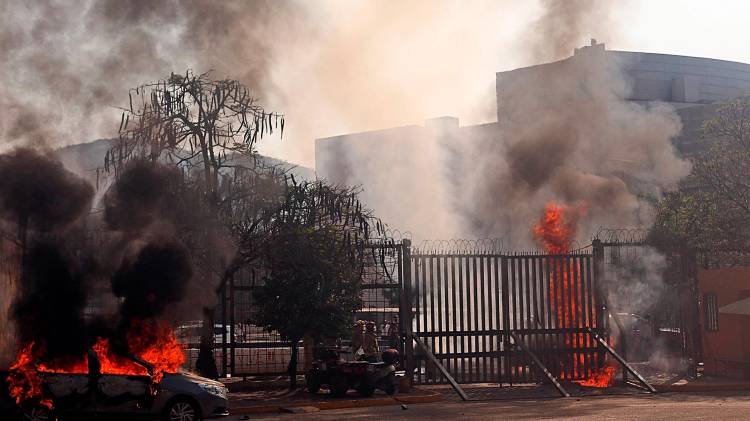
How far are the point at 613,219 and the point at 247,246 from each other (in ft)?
95.0

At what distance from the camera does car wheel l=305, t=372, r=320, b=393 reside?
20.5 meters

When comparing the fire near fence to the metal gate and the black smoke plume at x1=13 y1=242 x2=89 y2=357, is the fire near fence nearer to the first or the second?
the metal gate

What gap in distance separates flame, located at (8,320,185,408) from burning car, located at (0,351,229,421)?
7 cm

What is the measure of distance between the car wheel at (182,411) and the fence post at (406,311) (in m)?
7.76

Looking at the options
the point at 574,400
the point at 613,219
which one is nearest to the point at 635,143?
the point at 613,219

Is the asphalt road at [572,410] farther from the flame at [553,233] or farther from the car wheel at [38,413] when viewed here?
the flame at [553,233]

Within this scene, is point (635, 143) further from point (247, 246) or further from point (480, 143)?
point (247, 246)

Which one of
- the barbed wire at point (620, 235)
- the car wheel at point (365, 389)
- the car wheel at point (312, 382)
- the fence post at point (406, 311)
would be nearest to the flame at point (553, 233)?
the barbed wire at point (620, 235)

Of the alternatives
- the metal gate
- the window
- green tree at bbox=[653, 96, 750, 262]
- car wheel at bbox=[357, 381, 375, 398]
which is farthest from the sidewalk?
green tree at bbox=[653, 96, 750, 262]

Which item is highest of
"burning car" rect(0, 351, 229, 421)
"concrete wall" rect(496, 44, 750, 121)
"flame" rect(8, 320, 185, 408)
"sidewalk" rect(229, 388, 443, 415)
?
"concrete wall" rect(496, 44, 750, 121)

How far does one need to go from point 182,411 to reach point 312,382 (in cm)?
579

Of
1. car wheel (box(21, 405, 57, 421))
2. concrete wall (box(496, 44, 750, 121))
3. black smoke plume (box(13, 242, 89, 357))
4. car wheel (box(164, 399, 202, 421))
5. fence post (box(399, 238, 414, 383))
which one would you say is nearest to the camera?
car wheel (box(21, 405, 57, 421))

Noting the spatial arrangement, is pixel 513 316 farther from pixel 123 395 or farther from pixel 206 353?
pixel 123 395

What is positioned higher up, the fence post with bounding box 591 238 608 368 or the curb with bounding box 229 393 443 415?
the fence post with bounding box 591 238 608 368
